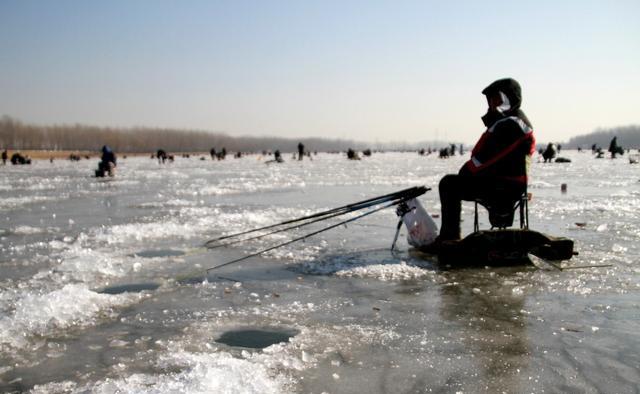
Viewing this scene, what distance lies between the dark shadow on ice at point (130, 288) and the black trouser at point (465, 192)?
9.91ft

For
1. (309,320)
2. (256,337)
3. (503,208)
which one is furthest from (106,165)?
(256,337)

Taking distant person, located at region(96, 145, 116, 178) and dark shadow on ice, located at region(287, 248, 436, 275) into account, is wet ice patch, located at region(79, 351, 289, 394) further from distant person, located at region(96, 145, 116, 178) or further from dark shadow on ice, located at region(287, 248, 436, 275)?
distant person, located at region(96, 145, 116, 178)

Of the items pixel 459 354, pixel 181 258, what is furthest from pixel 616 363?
pixel 181 258

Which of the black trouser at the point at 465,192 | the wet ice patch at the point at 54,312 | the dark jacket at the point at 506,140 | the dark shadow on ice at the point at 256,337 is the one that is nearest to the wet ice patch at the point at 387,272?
the black trouser at the point at 465,192

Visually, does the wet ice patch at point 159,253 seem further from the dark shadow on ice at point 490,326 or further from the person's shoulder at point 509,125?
the person's shoulder at point 509,125

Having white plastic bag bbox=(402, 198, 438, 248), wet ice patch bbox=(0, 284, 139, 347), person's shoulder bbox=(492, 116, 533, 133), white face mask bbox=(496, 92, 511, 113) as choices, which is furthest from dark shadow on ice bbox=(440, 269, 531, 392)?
wet ice patch bbox=(0, 284, 139, 347)

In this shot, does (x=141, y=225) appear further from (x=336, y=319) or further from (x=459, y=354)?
(x=459, y=354)

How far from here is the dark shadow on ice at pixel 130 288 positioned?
4166 mm

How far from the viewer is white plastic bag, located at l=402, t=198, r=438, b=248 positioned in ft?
18.4

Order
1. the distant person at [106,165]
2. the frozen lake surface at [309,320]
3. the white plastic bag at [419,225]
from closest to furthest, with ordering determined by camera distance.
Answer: the frozen lake surface at [309,320]
the white plastic bag at [419,225]
the distant person at [106,165]

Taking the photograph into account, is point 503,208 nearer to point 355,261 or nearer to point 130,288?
point 355,261

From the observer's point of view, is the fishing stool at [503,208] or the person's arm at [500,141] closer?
the person's arm at [500,141]

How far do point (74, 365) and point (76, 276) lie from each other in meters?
2.20

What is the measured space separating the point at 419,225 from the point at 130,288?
10.4 ft
